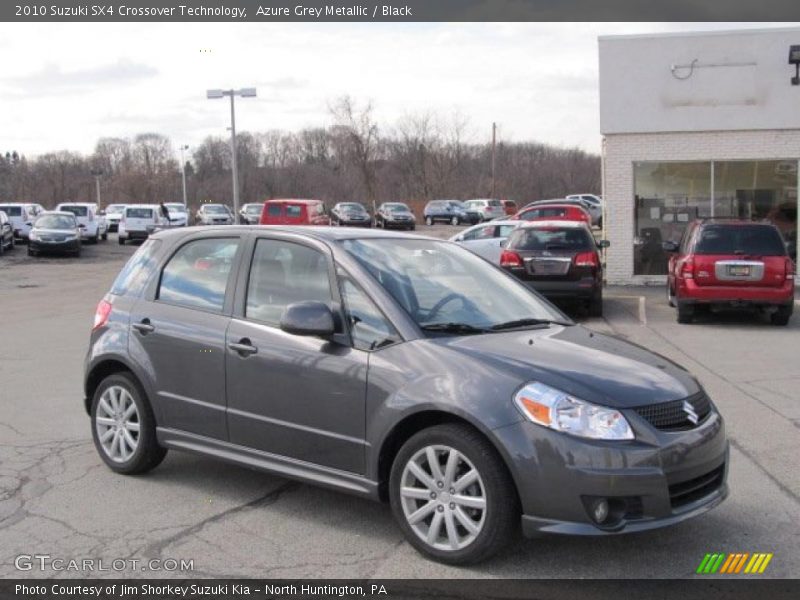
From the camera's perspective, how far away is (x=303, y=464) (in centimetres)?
479

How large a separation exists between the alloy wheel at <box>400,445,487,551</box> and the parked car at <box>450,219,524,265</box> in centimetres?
1591

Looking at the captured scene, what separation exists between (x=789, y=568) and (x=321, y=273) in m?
2.93

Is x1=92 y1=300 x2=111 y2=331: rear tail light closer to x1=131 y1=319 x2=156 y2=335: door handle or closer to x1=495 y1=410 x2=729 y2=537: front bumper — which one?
x1=131 y1=319 x2=156 y2=335: door handle

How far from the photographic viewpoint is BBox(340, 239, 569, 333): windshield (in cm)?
485

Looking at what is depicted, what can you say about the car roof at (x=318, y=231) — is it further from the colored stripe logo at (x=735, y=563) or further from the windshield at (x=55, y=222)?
the windshield at (x=55, y=222)

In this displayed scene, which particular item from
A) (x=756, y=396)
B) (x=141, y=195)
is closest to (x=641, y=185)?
(x=756, y=396)

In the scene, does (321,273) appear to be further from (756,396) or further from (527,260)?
(527,260)

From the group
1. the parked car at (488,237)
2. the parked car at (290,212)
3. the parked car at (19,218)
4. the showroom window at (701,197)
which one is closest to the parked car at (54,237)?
the parked car at (19,218)

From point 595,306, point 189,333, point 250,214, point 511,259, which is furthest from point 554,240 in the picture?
point 250,214

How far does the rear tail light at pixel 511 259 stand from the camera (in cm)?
1409

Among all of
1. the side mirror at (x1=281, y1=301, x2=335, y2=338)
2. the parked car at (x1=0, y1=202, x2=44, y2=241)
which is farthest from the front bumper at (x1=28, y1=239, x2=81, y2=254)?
the side mirror at (x1=281, y1=301, x2=335, y2=338)

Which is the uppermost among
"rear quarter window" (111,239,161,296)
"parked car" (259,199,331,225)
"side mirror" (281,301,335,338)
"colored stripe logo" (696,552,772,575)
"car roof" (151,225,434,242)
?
"parked car" (259,199,331,225)

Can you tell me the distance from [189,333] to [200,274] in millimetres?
449

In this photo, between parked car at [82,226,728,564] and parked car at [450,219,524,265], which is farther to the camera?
parked car at [450,219,524,265]
